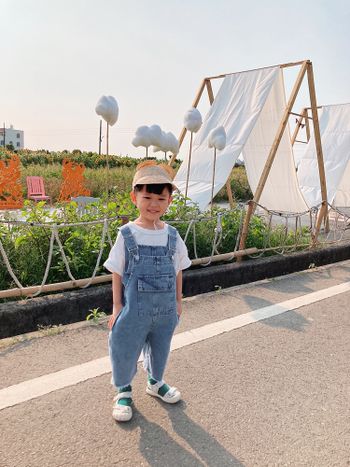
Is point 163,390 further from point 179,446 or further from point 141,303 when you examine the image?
point 141,303

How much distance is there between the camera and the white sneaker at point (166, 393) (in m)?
2.35


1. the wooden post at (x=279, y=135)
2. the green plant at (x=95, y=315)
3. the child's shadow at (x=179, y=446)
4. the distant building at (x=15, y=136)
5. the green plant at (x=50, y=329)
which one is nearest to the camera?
the child's shadow at (x=179, y=446)

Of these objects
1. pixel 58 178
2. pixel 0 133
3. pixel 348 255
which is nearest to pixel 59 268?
pixel 348 255

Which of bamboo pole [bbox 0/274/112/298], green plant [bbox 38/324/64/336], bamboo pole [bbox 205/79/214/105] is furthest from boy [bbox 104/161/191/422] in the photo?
bamboo pole [bbox 205/79/214/105]

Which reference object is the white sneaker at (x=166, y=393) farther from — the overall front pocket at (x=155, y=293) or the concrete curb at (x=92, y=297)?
the concrete curb at (x=92, y=297)

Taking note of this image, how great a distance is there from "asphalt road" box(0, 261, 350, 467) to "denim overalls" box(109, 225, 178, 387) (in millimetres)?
293

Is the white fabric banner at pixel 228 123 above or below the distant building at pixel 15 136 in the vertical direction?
below

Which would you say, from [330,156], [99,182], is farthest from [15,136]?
[330,156]

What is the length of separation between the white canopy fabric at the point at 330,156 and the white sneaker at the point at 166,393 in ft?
25.6

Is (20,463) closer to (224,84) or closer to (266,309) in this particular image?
(266,309)

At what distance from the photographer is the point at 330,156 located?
32.8 ft

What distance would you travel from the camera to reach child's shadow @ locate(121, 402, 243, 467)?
1919 mm

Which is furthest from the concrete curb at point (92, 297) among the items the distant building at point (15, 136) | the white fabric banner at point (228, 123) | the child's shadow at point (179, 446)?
the distant building at point (15, 136)

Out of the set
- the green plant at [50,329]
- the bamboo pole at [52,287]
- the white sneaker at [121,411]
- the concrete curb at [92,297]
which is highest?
the bamboo pole at [52,287]
